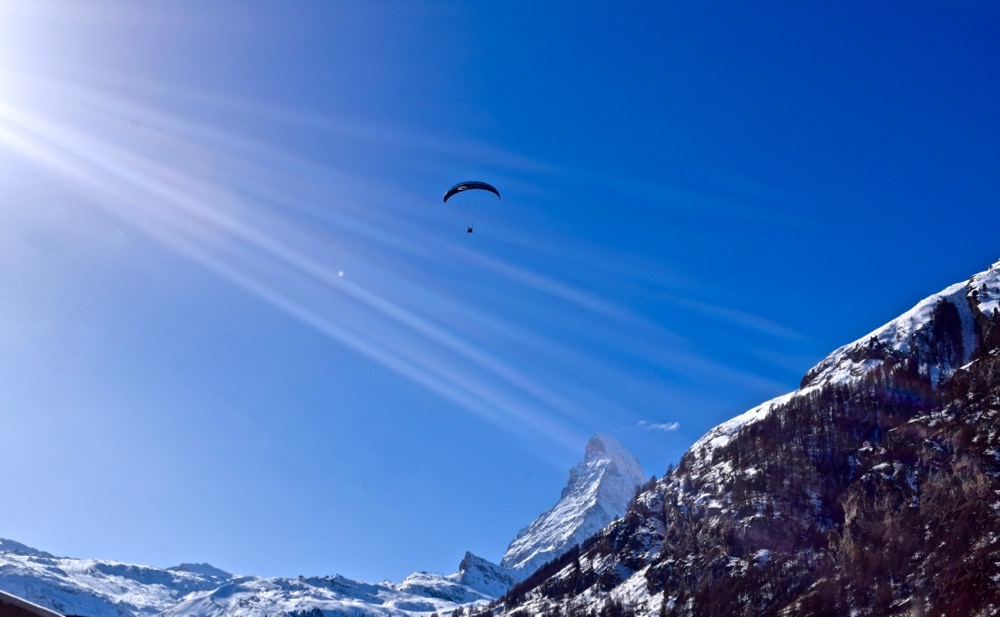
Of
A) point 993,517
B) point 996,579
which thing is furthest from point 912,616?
point 993,517

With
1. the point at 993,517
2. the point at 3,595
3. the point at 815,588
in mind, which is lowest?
the point at 3,595

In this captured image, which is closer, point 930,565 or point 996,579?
point 996,579

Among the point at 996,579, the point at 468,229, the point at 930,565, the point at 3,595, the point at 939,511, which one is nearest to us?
the point at 3,595

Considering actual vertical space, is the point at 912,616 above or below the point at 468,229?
below

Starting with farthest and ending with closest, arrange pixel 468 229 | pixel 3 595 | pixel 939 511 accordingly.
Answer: pixel 939 511
pixel 468 229
pixel 3 595

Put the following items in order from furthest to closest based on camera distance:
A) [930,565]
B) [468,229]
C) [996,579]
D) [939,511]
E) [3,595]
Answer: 1. [939,511]
2. [930,565]
3. [996,579]
4. [468,229]
5. [3,595]

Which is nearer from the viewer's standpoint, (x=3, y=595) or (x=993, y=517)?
(x=3, y=595)

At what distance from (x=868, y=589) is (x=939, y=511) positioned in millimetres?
29771

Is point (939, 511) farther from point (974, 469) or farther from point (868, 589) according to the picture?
point (868, 589)

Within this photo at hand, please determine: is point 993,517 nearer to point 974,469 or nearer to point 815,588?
point 974,469

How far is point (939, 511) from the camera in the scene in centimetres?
19425

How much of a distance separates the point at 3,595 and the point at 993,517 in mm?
198012

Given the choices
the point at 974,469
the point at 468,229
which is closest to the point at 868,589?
the point at 974,469

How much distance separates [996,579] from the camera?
148 metres
